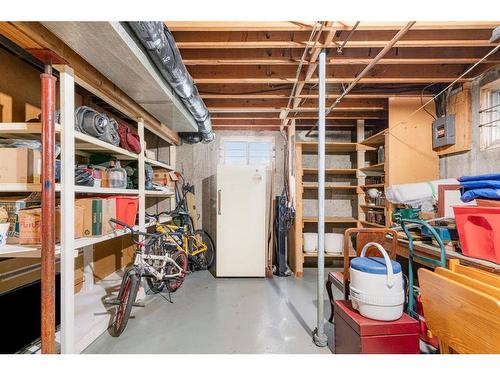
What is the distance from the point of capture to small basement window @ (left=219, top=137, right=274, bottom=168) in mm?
4723

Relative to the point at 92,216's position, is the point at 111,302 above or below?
below

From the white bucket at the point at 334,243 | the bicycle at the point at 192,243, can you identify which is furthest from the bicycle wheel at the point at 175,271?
the white bucket at the point at 334,243

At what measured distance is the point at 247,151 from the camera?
15.8ft

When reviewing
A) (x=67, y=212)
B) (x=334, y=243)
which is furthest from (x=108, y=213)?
(x=334, y=243)

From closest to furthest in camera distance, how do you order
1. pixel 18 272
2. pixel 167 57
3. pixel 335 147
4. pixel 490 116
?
pixel 167 57 → pixel 18 272 → pixel 490 116 → pixel 335 147

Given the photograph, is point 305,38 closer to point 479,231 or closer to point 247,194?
point 479,231

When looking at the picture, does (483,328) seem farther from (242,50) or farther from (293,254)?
(293,254)

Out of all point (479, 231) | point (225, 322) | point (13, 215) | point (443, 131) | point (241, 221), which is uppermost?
point (443, 131)

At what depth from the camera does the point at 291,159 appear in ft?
13.1

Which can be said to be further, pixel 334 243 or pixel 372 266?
pixel 334 243

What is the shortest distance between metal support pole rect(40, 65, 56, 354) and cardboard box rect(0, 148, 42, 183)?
10.3 inches

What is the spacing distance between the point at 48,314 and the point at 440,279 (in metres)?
2.26

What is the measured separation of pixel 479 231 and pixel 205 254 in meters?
3.71

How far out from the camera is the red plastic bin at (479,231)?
1489 millimetres
